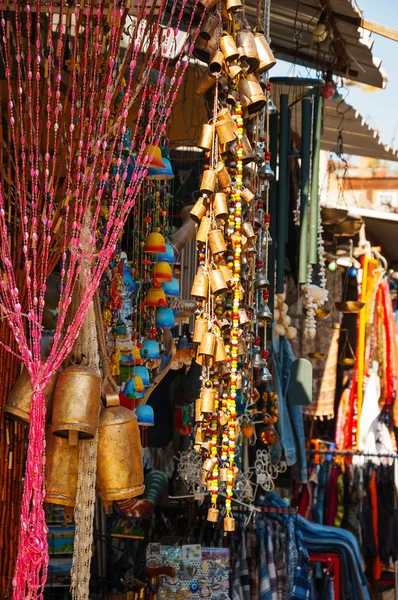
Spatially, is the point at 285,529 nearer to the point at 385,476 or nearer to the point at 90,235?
the point at 385,476

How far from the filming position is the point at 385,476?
7.91 meters

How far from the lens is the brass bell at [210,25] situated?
12.6 feet

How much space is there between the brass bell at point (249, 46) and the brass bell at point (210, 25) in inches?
3.6

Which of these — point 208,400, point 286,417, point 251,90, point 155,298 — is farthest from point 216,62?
point 286,417

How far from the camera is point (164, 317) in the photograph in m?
4.38

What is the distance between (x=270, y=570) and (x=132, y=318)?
1887mm

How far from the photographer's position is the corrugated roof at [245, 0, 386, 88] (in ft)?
18.9

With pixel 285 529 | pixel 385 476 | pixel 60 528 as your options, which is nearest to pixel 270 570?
pixel 285 529

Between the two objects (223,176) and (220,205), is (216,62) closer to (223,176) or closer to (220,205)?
(223,176)

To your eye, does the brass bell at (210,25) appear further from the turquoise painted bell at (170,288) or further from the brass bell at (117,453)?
the brass bell at (117,453)

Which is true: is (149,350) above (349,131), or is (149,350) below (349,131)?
below

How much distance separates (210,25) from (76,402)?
1475 mm

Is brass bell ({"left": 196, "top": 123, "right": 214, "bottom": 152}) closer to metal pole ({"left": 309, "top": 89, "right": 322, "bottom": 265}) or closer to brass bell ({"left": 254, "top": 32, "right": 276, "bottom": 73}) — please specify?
brass bell ({"left": 254, "top": 32, "right": 276, "bottom": 73})

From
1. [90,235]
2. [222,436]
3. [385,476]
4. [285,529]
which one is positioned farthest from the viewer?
[385,476]
